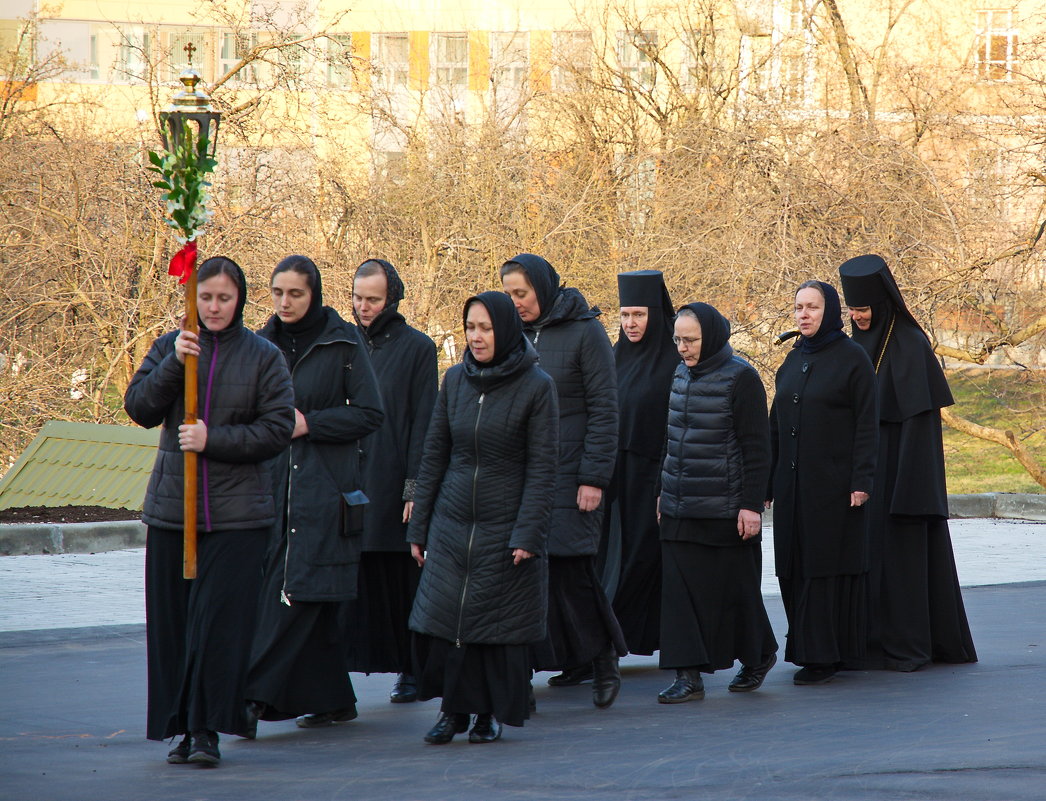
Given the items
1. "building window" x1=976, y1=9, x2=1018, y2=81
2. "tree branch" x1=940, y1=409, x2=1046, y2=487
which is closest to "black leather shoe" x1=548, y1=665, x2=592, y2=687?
"tree branch" x1=940, y1=409, x2=1046, y2=487

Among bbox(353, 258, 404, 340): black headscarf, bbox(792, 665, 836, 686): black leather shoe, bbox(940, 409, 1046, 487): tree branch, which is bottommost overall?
bbox(792, 665, 836, 686): black leather shoe

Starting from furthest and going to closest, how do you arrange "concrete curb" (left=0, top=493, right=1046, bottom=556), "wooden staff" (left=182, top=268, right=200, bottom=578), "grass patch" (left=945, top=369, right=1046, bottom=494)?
"grass patch" (left=945, top=369, right=1046, bottom=494), "concrete curb" (left=0, top=493, right=1046, bottom=556), "wooden staff" (left=182, top=268, right=200, bottom=578)

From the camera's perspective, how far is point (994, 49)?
2034 cm

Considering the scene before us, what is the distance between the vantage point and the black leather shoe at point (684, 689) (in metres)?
7.64

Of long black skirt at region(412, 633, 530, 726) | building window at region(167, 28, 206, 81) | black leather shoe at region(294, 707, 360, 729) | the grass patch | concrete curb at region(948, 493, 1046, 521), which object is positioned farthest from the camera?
the grass patch

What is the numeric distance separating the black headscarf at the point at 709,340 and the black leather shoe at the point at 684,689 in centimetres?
144

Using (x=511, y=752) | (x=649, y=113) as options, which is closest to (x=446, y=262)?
(x=649, y=113)

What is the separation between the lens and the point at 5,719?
7188 millimetres

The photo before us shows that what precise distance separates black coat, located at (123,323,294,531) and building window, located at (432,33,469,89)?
43.8 feet

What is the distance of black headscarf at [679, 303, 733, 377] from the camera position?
25.9 ft

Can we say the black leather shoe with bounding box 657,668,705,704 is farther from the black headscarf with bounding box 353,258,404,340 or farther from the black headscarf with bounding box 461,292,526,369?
the black headscarf with bounding box 353,258,404,340

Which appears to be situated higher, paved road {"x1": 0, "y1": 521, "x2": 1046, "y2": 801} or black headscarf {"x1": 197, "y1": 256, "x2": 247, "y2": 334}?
black headscarf {"x1": 197, "y1": 256, "x2": 247, "y2": 334}

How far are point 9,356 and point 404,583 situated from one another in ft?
32.1

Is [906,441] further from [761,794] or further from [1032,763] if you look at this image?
[761,794]
